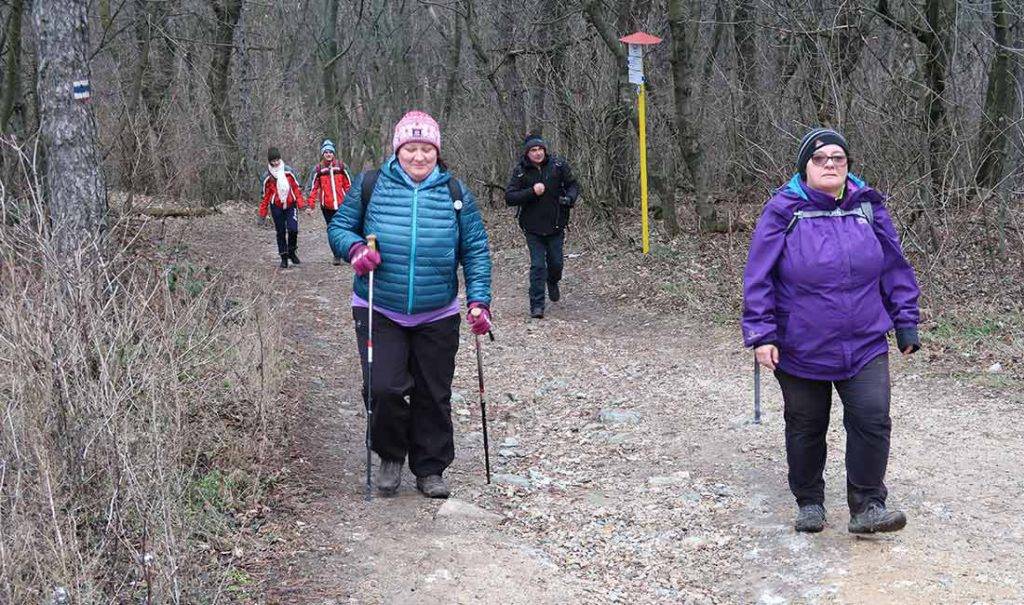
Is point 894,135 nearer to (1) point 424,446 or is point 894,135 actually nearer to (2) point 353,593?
(1) point 424,446

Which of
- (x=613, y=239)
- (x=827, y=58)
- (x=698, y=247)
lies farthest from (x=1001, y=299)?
(x=613, y=239)

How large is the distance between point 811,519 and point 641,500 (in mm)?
1177

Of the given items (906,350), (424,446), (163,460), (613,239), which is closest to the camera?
(163,460)

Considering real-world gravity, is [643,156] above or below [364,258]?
above

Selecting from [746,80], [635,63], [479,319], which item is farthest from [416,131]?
[746,80]

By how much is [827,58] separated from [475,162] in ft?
34.2

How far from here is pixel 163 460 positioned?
14.0ft

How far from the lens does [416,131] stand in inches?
206

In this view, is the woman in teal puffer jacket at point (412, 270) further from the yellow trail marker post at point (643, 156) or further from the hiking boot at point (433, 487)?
the yellow trail marker post at point (643, 156)

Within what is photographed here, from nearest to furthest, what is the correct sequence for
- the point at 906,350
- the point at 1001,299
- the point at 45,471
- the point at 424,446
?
the point at 45,471, the point at 906,350, the point at 424,446, the point at 1001,299

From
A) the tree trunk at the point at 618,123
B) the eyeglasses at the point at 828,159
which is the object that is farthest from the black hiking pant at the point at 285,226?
the eyeglasses at the point at 828,159

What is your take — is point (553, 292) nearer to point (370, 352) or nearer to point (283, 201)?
point (283, 201)

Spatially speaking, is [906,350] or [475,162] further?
[475,162]

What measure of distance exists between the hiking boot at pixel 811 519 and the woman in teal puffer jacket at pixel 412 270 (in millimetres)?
1923
